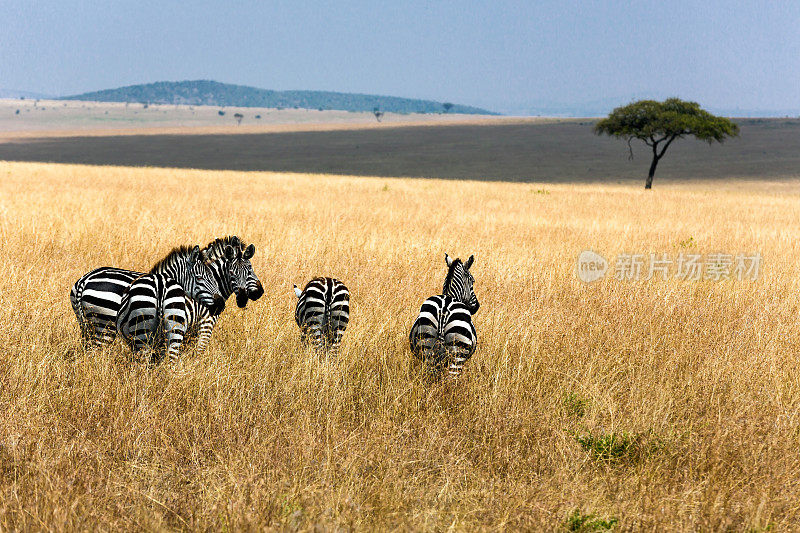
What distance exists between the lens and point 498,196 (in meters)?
27.2

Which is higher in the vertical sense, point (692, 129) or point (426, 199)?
point (692, 129)

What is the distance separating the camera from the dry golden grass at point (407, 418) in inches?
119

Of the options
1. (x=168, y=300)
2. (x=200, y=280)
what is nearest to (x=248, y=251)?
(x=200, y=280)

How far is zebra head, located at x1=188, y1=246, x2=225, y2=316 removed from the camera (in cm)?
373

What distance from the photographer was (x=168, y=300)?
365 centimetres

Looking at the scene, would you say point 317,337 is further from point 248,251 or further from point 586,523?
point 586,523

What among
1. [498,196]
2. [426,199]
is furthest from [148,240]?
[498,196]

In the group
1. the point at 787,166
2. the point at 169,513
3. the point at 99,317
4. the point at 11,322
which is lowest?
the point at 169,513

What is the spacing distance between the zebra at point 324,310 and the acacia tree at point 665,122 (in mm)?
42191

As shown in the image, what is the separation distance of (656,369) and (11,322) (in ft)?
18.1

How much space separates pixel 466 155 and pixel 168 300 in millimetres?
74125

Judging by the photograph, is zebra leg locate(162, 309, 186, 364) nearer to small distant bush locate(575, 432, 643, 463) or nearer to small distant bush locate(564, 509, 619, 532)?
small distant bush locate(564, 509, 619, 532)

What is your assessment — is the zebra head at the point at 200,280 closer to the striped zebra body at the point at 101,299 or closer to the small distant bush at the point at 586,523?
the striped zebra body at the point at 101,299

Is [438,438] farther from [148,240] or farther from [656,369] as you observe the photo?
[148,240]
